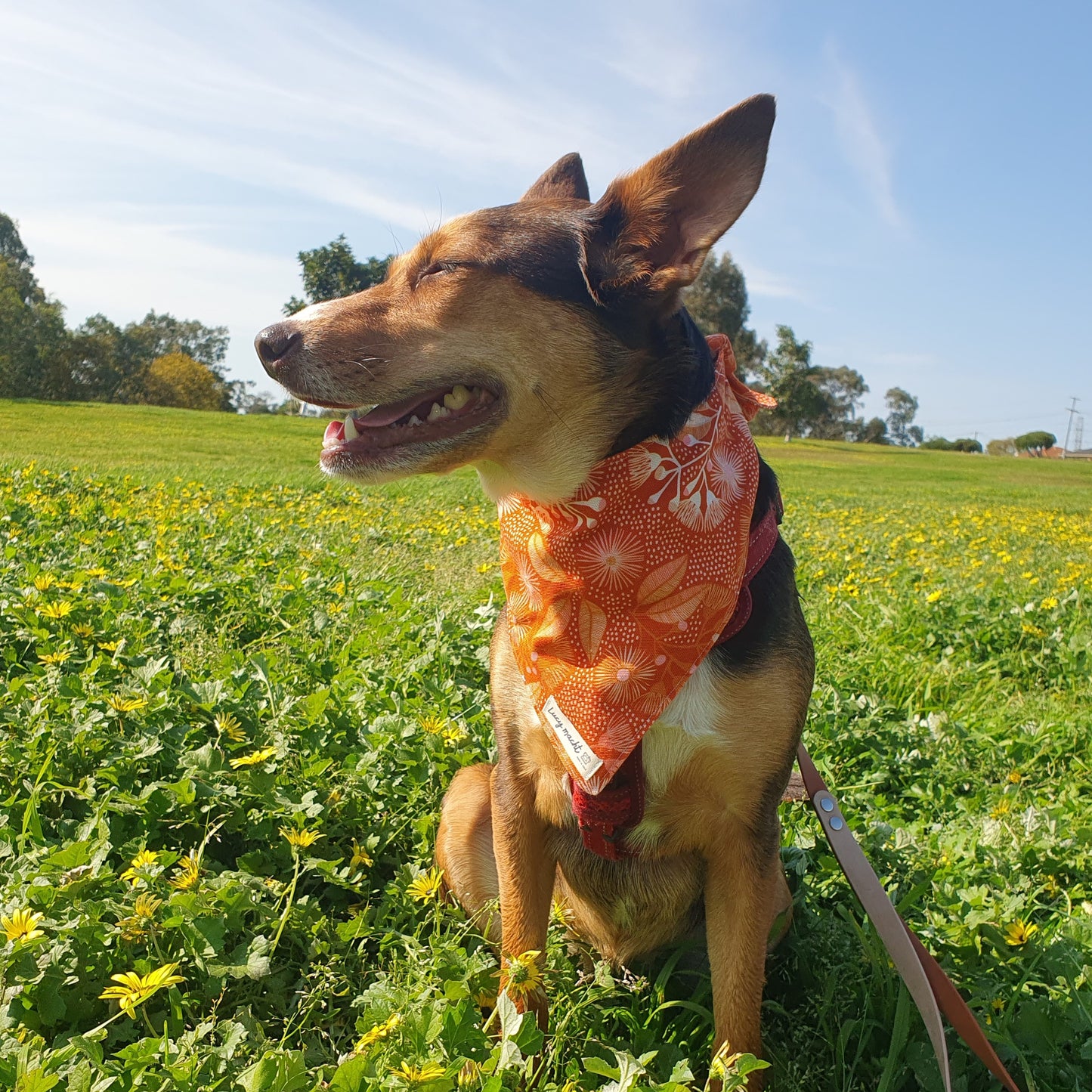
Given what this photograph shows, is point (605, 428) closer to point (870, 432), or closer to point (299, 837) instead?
point (299, 837)

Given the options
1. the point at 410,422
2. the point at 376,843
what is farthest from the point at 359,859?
the point at 410,422

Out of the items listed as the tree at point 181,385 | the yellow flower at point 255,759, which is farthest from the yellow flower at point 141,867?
the tree at point 181,385

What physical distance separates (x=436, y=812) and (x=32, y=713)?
1579 millimetres

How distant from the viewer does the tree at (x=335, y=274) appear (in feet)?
12.1

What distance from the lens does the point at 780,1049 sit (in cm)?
251

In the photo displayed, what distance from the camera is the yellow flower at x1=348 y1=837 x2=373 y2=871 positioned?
282cm

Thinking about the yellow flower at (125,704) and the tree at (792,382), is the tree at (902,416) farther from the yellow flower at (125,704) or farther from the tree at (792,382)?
the yellow flower at (125,704)

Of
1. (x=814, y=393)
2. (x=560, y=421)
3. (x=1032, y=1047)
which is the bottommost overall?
(x=1032, y=1047)

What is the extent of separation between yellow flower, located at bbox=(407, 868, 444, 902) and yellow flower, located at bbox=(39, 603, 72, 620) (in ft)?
7.59

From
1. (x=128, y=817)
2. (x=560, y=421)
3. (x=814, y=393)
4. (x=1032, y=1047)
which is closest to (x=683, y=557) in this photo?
(x=560, y=421)

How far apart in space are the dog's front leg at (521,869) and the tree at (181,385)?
6673 centimetres

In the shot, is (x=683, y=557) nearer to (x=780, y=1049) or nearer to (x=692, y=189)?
(x=692, y=189)

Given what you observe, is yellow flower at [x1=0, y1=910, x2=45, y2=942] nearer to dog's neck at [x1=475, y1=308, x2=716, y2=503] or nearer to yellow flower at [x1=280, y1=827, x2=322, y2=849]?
yellow flower at [x1=280, y1=827, x2=322, y2=849]

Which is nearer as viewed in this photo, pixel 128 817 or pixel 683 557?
pixel 683 557
